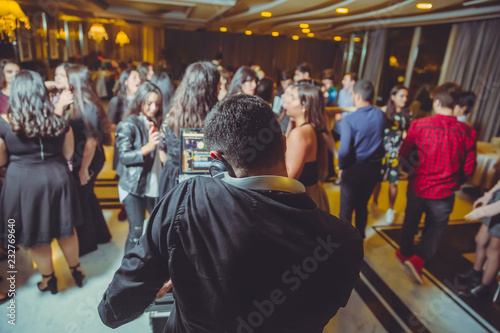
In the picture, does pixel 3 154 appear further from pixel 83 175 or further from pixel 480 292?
pixel 480 292

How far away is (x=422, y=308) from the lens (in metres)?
2.24

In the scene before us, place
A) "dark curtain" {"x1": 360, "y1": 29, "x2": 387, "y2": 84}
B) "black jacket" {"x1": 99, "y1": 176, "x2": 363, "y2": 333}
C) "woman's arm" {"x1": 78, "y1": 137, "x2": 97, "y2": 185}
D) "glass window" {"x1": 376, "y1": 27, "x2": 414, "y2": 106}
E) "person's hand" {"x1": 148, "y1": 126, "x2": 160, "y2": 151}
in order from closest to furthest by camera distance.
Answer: "black jacket" {"x1": 99, "y1": 176, "x2": 363, "y2": 333} < "person's hand" {"x1": 148, "y1": 126, "x2": 160, "y2": 151} < "woman's arm" {"x1": 78, "y1": 137, "x2": 97, "y2": 185} < "glass window" {"x1": 376, "y1": 27, "x2": 414, "y2": 106} < "dark curtain" {"x1": 360, "y1": 29, "x2": 387, "y2": 84}

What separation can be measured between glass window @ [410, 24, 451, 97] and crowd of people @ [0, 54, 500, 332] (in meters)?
3.66

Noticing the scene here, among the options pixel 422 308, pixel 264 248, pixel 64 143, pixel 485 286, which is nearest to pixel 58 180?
pixel 64 143

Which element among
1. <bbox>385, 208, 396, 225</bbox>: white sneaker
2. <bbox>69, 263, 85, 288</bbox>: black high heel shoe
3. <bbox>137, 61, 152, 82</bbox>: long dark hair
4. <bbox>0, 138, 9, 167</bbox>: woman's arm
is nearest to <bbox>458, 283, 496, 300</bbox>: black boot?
<bbox>385, 208, 396, 225</bbox>: white sneaker

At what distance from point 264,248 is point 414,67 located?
7.40 metres

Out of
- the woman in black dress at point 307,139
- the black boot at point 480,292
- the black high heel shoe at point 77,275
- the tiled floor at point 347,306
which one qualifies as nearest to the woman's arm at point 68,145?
the black high heel shoe at point 77,275

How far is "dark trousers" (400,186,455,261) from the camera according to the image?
239 centimetres

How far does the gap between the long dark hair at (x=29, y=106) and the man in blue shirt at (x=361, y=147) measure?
2.09 metres

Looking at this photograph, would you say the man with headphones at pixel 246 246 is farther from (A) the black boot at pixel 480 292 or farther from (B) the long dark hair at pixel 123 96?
(B) the long dark hair at pixel 123 96

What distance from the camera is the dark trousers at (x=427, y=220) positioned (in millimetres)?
2391

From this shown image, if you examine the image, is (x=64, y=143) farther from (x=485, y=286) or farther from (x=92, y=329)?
(x=485, y=286)

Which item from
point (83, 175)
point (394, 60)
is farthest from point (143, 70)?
point (394, 60)

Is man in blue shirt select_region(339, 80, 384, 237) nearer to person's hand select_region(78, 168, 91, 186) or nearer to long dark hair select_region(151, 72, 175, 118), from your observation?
long dark hair select_region(151, 72, 175, 118)
